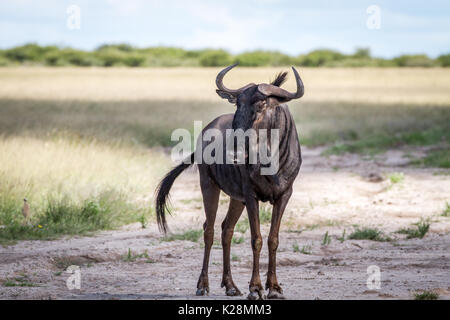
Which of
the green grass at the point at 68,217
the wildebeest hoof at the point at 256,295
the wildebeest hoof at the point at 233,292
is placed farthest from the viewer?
the green grass at the point at 68,217

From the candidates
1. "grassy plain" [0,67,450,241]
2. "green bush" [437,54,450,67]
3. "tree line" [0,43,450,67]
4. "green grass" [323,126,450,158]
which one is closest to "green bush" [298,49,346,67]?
"tree line" [0,43,450,67]

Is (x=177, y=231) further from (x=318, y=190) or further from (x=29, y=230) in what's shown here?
(x=318, y=190)

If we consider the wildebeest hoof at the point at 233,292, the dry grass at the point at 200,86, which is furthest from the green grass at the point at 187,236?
the dry grass at the point at 200,86

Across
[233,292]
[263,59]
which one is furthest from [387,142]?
[263,59]

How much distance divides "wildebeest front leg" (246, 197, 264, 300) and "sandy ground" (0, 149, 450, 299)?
351 mm

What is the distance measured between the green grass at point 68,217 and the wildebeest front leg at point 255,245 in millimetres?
4342

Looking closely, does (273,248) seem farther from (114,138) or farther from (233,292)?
(114,138)

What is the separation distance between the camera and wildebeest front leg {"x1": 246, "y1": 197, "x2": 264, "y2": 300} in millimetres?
6479

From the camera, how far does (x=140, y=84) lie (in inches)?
2037

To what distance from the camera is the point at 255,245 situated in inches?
261

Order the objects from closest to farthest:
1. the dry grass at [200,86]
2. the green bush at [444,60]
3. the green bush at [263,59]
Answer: the dry grass at [200,86] < the green bush at [444,60] < the green bush at [263,59]

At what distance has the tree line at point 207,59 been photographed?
86062 millimetres

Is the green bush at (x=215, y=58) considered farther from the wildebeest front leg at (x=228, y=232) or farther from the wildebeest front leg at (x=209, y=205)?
the wildebeest front leg at (x=228, y=232)

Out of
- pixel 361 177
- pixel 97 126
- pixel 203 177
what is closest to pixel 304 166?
pixel 361 177
